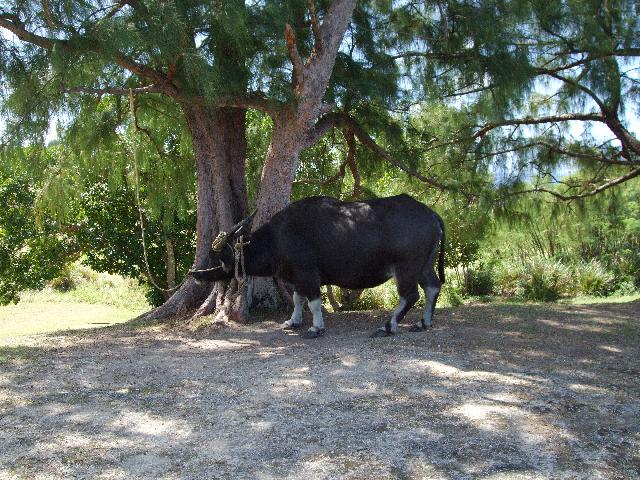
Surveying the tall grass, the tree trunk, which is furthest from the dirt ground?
the tall grass

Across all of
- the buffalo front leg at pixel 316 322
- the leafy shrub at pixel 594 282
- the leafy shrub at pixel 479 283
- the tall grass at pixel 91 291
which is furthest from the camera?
the tall grass at pixel 91 291

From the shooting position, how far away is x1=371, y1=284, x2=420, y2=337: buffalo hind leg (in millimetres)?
7789

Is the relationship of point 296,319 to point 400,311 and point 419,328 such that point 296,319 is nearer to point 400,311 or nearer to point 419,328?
point 400,311

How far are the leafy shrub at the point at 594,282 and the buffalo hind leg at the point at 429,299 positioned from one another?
9.14 m

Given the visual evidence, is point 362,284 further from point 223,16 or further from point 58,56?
point 58,56

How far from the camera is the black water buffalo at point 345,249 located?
802cm

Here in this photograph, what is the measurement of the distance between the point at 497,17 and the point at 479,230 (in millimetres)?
3387

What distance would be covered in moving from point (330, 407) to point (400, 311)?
10.1ft

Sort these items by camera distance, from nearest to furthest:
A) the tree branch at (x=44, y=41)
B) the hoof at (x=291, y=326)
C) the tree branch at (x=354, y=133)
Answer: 1. the tree branch at (x=44, y=41)
2. the hoof at (x=291, y=326)
3. the tree branch at (x=354, y=133)

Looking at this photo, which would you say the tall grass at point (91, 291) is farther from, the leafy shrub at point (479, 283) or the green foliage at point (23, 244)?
the leafy shrub at point (479, 283)

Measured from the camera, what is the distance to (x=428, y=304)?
26.9 ft

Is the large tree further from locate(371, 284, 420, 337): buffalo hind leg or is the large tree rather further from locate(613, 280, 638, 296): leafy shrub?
locate(613, 280, 638, 296): leafy shrub

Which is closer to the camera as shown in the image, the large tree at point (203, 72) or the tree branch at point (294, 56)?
the large tree at point (203, 72)

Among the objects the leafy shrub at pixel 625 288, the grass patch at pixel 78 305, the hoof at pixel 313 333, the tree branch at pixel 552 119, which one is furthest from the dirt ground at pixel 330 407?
the grass patch at pixel 78 305
